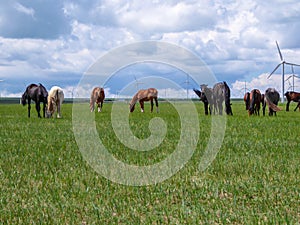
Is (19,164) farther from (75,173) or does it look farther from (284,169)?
(284,169)

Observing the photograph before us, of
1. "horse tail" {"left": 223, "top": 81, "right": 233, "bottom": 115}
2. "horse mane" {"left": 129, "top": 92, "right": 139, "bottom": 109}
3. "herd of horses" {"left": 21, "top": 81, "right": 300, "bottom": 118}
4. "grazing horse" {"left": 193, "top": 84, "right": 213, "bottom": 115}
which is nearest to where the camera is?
"herd of horses" {"left": 21, "top": 81, "right": 300, "bottom": 118}

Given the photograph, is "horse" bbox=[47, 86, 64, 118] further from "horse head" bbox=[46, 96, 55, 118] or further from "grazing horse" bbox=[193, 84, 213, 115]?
"grazing horse" bbox=[193, 84, 213, 115]

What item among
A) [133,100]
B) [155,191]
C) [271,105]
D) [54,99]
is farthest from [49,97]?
[155,191]

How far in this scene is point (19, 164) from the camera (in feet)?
29.9

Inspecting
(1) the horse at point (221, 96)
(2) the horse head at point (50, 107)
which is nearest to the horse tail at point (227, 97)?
(1) the horse at point (221, 96)

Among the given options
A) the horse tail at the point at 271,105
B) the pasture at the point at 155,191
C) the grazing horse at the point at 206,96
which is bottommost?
the pasture at the point at 155,191

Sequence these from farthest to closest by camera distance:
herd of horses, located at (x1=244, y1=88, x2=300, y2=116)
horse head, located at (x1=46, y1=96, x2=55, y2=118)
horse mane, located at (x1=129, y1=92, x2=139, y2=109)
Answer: horse mane, located at (x1=129, y1=92, x2=139, y2=109)
herd of horses, located at (x1=244, y1=88, x2=300, y2=116)
horse head, located at (x1=46, y1=96, x2=55, y2=118)

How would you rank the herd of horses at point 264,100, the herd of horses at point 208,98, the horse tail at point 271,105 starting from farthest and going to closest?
the horse tail at point 271,105
the herd of horses at point 264,100
the herd of horses at point 208,98

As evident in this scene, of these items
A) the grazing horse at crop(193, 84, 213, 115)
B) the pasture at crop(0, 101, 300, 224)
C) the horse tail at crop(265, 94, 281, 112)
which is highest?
the grazing horse at crop(193, 84, 213, 115)

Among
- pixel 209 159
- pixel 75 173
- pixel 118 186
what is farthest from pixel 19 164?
pixel 209 159

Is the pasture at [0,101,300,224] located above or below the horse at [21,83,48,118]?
below

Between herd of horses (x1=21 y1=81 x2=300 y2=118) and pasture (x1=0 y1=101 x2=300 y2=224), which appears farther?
herd of horses (x1=21 y1=81 x2=300 y2=118)

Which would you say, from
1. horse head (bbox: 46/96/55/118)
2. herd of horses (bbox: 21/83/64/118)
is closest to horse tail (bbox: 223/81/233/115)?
herd of horses (bbox: 21/83/64/118)

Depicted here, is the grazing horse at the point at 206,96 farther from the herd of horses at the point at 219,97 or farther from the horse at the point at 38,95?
the horse at the point at 38,95
